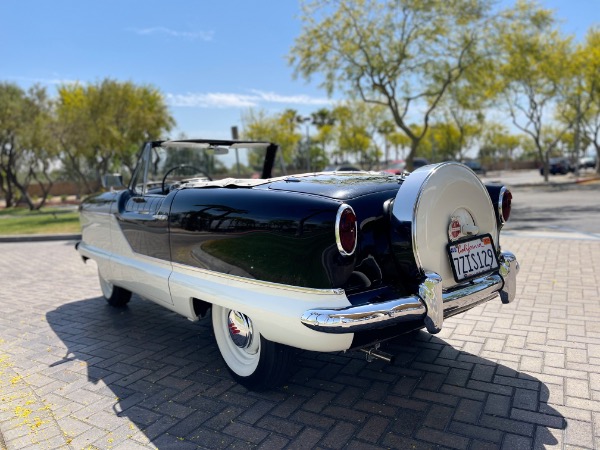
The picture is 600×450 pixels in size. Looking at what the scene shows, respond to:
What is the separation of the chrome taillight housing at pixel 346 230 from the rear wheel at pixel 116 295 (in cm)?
343

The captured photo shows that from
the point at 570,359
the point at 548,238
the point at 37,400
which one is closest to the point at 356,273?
the point at 570,359

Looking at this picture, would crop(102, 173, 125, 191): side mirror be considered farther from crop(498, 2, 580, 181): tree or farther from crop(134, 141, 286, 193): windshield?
crop(498, 2, 580, 181): tree

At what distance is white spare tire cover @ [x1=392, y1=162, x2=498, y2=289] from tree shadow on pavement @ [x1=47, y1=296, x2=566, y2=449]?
2.52ft

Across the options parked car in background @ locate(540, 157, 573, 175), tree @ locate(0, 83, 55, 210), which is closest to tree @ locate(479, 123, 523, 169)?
parked car in background @ locate(540, 157, 573, 175)

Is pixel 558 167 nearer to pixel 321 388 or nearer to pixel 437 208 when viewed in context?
pixel 437 208

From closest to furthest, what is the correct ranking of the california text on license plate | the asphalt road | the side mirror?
the california text on license plate < the side mirror < the asphalt road

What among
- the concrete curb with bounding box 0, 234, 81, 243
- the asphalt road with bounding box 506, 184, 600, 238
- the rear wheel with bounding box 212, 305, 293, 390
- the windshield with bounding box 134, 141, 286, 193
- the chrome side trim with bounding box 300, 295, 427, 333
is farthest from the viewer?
the concrete curb with bounding box 0, 234, 81, 243

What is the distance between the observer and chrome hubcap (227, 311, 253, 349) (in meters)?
2.98

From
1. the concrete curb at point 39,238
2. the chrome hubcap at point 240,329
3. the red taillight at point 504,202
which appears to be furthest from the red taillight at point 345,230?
the concrete curb at point 39,238

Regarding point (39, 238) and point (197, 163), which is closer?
point (197, 163)

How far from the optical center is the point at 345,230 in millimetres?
2391

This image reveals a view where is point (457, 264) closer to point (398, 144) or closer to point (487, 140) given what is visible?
point (398, 144)

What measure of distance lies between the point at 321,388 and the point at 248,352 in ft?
1.77

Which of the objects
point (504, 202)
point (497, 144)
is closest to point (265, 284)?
point (504, 202)
